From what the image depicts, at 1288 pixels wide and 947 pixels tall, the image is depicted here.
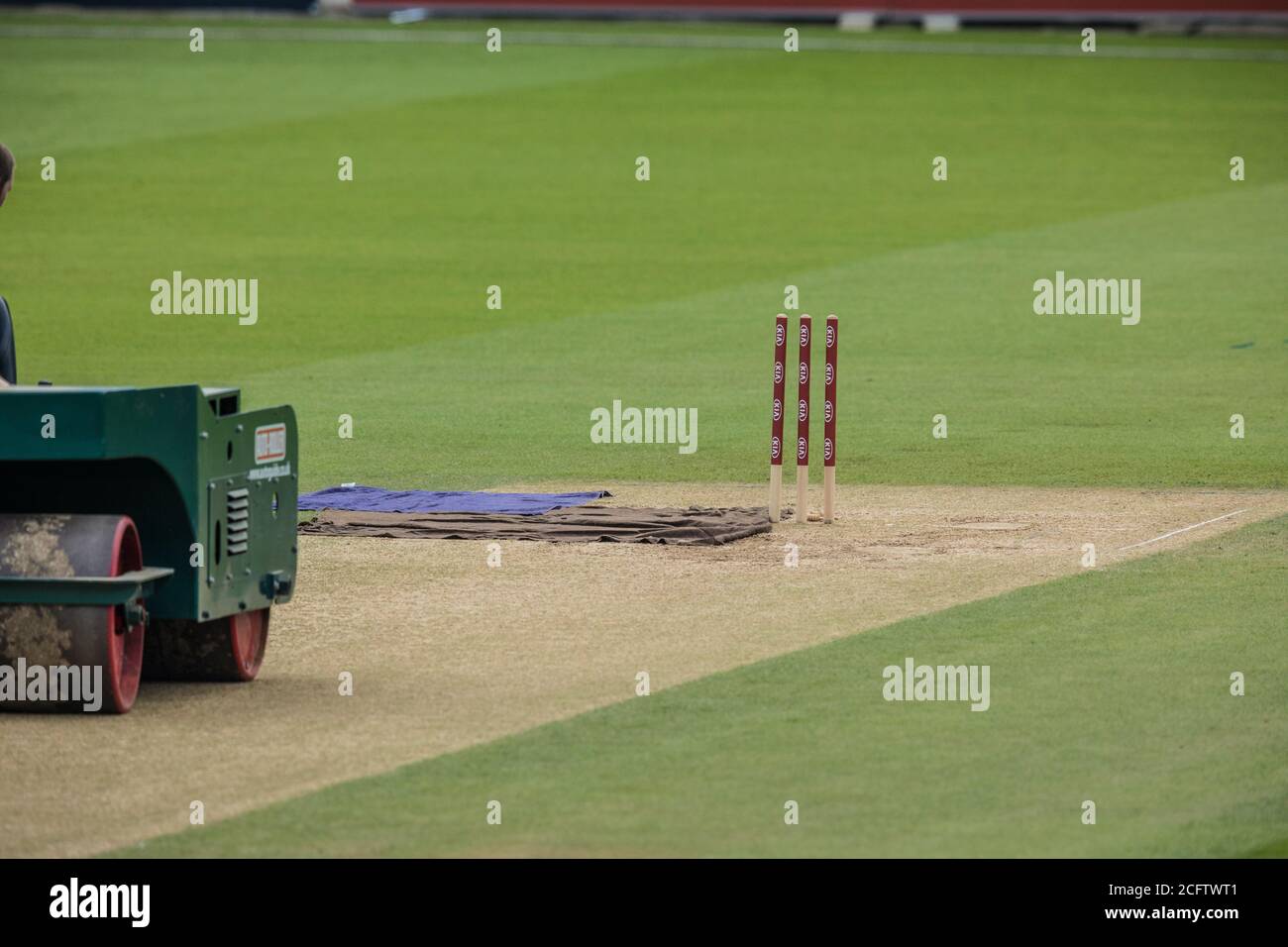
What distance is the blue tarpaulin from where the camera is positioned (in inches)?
759

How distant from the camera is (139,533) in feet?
42.3

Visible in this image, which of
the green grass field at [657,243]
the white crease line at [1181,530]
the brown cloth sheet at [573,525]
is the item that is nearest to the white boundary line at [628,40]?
the green grass field at [657,243]

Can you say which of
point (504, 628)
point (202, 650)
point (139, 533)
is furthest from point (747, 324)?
point (139, 533)

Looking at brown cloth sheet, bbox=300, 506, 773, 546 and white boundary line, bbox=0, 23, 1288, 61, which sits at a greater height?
white boundary line, bbox=0, 23, 1288, 61

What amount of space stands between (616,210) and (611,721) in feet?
97.1

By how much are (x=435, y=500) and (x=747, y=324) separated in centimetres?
1209

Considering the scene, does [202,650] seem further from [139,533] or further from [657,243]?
[657,243]

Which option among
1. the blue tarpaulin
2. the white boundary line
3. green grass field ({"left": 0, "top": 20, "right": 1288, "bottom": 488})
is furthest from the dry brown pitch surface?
the white boundary line

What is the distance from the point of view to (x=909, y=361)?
29078mm

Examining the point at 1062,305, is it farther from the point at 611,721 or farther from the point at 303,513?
the point at 611,721

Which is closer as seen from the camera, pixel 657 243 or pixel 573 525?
pixel 573 525

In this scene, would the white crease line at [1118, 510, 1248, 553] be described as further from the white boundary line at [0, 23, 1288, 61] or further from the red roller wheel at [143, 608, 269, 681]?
the white boundary line at [0, 23, 1288, 61]

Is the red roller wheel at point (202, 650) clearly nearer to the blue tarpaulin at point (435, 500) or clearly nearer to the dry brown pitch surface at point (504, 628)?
the dry brown pitch surface at point (504, 628)
